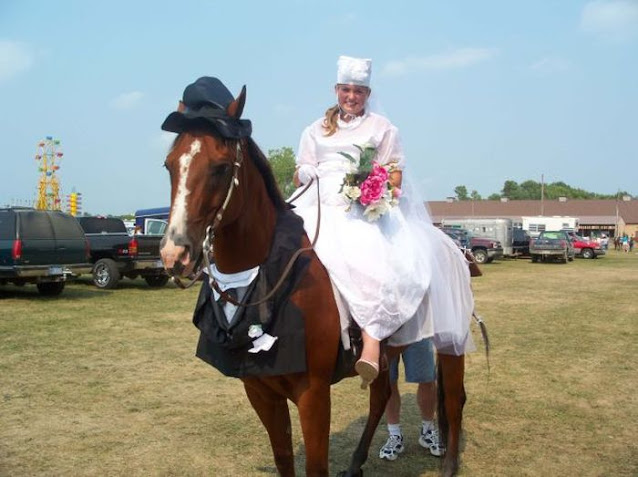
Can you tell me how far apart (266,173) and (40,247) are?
1125cm

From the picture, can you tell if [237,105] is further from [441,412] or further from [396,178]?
[441,412]

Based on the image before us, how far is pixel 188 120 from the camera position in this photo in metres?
2.57

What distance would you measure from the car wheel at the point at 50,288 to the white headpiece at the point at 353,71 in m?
12.2

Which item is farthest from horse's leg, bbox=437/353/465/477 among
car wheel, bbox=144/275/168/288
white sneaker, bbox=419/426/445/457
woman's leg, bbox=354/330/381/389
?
car wheel, bbox=144/275/168/288

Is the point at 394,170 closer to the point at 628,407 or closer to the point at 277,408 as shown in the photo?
the point at 277,408

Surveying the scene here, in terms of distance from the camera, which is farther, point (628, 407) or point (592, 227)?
point (592, 227)

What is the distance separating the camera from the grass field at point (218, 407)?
454cm

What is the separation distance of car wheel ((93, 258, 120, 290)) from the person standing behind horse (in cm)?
1240

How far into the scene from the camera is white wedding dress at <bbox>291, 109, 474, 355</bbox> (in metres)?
3.16

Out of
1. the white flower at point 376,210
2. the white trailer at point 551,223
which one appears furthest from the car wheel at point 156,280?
the white trailer at point 551,223

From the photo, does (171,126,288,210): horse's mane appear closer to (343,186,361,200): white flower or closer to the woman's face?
(343,186,361,200): white flower

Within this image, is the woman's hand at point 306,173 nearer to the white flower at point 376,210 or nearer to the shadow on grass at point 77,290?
the white flower at point 376,210

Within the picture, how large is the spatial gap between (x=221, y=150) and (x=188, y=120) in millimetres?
194

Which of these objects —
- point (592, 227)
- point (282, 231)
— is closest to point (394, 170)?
point (282, 231)
